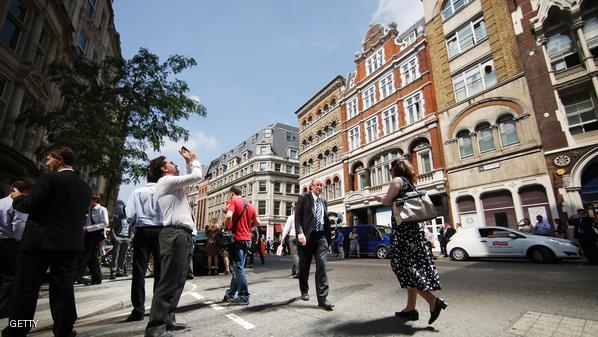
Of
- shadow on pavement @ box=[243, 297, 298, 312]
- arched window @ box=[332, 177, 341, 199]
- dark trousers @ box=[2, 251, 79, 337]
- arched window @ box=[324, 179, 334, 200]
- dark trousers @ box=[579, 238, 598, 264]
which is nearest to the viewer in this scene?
dark trousers @ box=[2, 251, 79, 337]

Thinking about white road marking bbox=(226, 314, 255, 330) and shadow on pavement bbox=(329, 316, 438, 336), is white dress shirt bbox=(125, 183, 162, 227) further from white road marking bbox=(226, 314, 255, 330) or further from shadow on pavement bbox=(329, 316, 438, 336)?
shadow on pavement bbox=(329, 316, 438, 336)

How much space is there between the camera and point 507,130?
1656 centimetres

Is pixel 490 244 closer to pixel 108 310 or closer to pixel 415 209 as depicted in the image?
pixel 415 209

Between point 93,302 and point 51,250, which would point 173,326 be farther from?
point 93,302

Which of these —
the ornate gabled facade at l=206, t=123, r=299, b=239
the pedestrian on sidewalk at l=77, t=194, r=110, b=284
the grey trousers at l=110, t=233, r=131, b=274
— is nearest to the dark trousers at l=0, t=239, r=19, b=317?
the pedestrian on sidewalk at l=77, t=194, r=110, b=284

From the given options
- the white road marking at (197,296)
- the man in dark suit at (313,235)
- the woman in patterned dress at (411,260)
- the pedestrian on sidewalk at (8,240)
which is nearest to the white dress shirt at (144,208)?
the pedestrian on sidewalk at (8,240)

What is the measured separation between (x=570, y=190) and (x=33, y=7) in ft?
83.2

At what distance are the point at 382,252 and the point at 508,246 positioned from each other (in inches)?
234

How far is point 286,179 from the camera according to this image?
48688mm

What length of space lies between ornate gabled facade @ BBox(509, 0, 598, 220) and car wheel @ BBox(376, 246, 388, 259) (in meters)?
8.59

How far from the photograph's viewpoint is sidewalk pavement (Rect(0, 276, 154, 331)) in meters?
3.99

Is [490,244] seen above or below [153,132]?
below

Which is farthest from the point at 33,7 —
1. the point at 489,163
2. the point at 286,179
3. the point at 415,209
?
the point at 286,179

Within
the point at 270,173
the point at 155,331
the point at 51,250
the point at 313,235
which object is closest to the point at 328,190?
the point at 270,173
